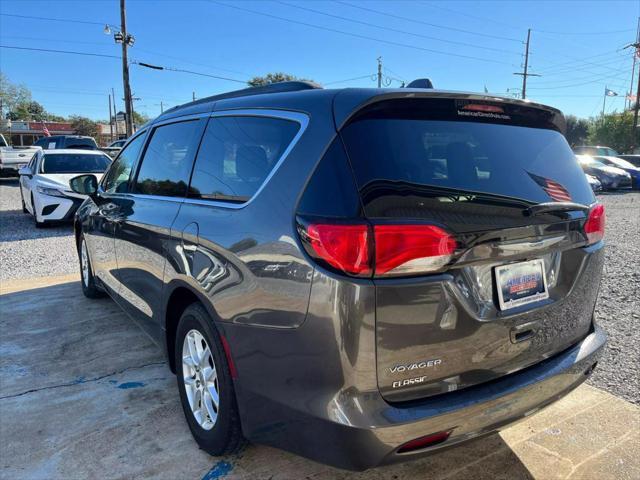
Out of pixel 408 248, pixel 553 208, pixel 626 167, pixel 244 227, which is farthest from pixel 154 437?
pixel 626 167

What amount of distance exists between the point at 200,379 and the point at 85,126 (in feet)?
275

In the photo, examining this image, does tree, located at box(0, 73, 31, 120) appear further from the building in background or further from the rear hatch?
the rear hatch

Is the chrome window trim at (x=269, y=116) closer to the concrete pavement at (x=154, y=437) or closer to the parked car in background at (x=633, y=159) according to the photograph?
the concrete pavement at (x=154, y=437)

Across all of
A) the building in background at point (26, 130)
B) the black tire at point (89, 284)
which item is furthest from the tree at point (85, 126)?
the black tire at point (89, 284)

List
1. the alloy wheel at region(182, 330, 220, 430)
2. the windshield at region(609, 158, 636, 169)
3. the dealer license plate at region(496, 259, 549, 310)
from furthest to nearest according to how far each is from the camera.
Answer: the windshield at region(609, 158, 636, 169) < the alloy wheel at region(182, 330, 220, 430) < the dealer license plate at region(496, 259, 549, 310)

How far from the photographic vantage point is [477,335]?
1982 mm

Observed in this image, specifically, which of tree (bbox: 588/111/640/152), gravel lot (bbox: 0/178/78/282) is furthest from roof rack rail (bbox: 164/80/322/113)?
tree (bbox: 588/111/640/152)

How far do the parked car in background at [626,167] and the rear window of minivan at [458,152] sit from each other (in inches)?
933

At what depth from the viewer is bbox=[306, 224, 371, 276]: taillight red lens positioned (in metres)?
1.80

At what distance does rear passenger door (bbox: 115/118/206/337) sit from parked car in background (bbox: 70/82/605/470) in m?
0.27

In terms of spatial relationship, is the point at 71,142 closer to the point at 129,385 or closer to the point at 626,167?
the point at 129,385

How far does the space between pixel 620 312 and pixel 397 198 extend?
13.1 ft

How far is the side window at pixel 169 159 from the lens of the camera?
3.02 m

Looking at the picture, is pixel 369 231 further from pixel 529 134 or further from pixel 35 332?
pixel 35 332
